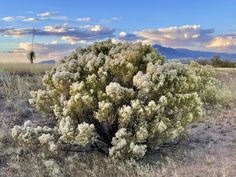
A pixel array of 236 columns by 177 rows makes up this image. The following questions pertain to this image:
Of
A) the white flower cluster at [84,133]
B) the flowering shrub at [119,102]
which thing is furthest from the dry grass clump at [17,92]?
the white flower cluster at [84,133]

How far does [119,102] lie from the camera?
1011 cm

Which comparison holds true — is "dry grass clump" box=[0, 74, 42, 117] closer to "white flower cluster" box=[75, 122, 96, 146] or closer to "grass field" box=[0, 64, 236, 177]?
"grass field" box=[0, 64, 236, 177]

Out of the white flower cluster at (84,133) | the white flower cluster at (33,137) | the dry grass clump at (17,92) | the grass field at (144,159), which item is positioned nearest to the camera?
the grass field at (144,159)

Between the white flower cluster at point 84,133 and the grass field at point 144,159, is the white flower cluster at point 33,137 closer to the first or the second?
the grass field at point 144,159

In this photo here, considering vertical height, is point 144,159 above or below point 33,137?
below

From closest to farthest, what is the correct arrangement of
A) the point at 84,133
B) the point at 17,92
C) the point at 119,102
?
the point at 84,133
the point at 119,102
the point at 17,92

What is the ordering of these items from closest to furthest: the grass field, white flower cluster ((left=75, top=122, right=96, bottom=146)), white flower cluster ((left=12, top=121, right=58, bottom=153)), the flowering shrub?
the grass field
white flower cluster ((left=75, top=122, right=96, bottom=146))
the flowering shrub
white flower cluster ((left=12, top=121, right=58, bottom=153))

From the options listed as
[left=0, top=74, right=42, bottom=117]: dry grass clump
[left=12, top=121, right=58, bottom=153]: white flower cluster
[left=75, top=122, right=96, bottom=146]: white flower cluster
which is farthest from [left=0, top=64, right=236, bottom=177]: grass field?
[left=75, top=122, right=96, bottom=146]: white flower cluster

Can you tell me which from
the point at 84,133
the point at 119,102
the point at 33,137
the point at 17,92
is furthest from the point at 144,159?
the point at 17,92

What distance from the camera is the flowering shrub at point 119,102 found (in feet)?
32.1

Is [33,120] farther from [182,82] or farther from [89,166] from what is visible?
[182,82]

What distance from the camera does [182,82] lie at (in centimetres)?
1041

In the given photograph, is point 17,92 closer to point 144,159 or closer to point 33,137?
point 33,137

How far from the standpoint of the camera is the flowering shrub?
9.80m
